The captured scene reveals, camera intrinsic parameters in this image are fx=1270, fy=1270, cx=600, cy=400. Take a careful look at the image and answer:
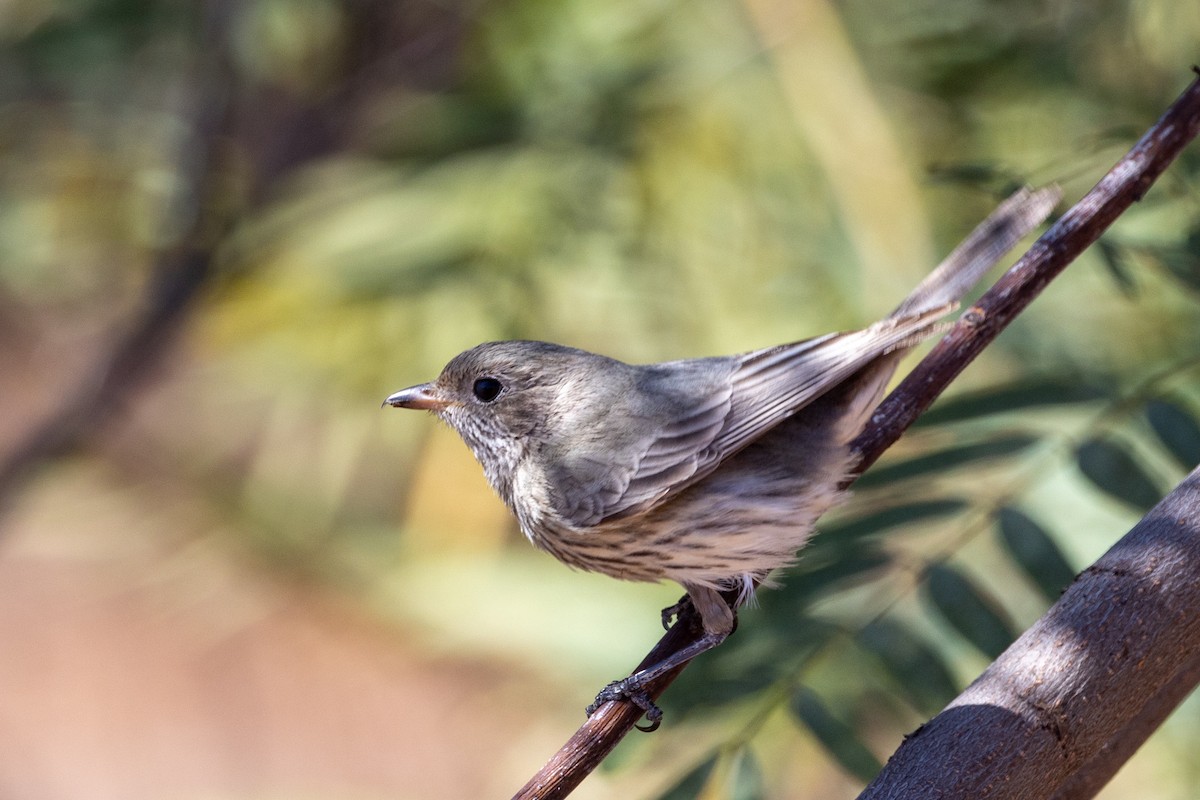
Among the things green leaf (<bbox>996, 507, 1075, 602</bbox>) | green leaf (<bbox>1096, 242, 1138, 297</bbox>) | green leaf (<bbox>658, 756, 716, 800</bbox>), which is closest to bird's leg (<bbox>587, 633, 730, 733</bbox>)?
green leaf (<bbox>658, 756, 716, 800</bbox>)

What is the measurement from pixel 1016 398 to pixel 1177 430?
28 cm

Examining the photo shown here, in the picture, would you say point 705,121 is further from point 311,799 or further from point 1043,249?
point 311,799

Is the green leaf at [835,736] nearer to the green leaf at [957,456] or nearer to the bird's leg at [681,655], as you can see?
the bird's leg at [681,655]

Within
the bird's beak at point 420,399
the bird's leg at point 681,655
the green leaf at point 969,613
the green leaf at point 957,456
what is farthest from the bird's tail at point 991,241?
the bird's beak at point 420,399

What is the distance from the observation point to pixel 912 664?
2.29 metres

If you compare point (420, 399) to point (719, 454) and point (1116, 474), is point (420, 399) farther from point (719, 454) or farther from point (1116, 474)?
point (1116, 474)

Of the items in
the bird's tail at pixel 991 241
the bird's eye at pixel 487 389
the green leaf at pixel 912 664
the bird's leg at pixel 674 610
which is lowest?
the green leaf at pixel 912 664

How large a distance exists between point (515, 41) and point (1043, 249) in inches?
116

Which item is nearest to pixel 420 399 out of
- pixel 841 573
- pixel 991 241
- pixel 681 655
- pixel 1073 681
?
pixel 681 655

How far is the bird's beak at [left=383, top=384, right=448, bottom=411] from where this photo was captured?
2.80 m

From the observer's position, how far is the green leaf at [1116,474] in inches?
89.7

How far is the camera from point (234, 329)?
5.70m

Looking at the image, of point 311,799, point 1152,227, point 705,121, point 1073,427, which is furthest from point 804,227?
point 311,799

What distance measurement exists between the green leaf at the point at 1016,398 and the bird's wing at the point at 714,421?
17cm
